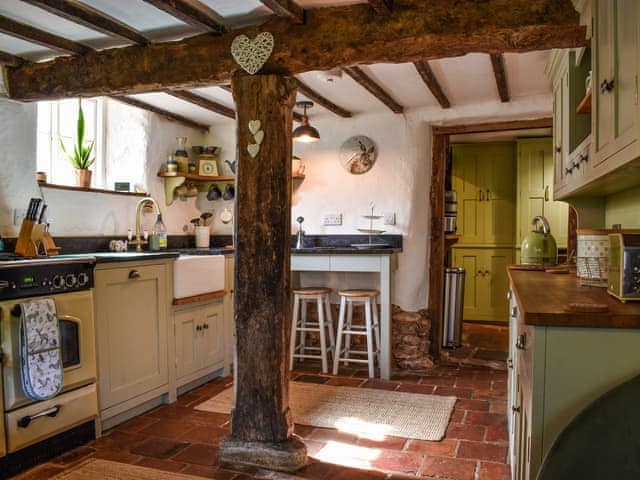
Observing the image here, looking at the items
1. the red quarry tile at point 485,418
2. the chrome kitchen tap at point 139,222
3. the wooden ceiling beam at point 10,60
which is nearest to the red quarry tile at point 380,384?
the red quarry tile at point 485,418

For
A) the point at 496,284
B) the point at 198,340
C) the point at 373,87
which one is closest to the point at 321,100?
the point at 373,87

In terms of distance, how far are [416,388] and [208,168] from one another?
2673 millimetres

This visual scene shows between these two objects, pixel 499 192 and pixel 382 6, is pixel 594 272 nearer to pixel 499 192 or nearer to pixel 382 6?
pixel 382 6

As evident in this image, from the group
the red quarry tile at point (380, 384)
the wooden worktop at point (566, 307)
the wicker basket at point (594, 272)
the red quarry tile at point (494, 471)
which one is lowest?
the red quarry tile at point (380, 384)

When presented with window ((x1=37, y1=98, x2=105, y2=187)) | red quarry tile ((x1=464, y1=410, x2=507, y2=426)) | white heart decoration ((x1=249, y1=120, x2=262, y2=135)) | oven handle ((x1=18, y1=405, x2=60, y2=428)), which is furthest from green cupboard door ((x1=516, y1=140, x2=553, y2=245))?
Result: oven handle ((x1=18, y1=405, x2=60, y2=428))

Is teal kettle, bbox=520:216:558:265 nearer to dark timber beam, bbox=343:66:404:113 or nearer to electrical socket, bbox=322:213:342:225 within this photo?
dark timber beam, bbox=343:66:404:113

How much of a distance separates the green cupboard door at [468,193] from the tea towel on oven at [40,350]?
4.81 metres

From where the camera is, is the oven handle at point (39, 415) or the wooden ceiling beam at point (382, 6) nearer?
the wooden ceiling beam at point (382, 6)

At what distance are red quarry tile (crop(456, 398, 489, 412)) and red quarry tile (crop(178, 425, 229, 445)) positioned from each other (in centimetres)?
153

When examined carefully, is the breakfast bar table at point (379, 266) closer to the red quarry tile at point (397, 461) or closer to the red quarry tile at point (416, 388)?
the red quarry tile at point (416, 388)

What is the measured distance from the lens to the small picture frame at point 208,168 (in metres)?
4.76

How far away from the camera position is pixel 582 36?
216 centimetres

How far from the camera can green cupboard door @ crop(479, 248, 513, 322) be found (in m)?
6.09

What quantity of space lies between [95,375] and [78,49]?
182 centimetres
